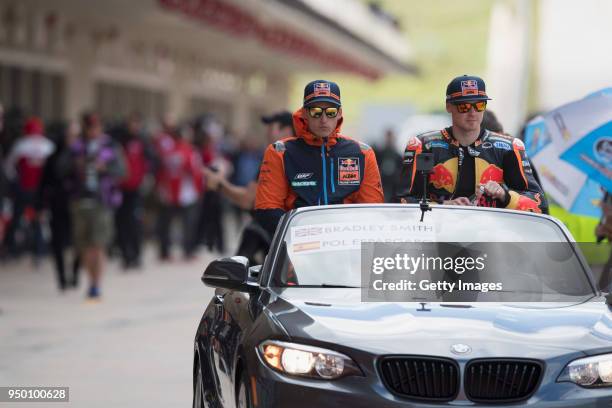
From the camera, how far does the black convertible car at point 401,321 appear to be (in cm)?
598

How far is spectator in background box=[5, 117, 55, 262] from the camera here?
20266mm

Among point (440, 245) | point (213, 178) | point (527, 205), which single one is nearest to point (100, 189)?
point (213, 178)

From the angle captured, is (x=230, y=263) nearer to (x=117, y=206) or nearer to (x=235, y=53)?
(x=117, y=206)

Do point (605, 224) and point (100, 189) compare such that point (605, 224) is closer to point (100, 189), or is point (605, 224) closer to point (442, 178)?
point (442, 178)

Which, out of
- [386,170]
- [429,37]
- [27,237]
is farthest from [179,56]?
[429,37]

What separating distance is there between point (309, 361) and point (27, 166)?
48.4 feet

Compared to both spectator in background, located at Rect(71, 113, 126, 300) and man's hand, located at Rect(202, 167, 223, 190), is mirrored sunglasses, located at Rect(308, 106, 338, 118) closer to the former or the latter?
man's hand, located at Rect(202, 167, 223, 190)

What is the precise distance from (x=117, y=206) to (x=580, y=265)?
1475 cm

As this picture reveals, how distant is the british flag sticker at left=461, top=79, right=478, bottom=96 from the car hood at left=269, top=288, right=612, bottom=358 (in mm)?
1988

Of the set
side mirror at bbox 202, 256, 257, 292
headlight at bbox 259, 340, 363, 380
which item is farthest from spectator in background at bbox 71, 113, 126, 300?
headlight at bbox 259, 340, 363, 380

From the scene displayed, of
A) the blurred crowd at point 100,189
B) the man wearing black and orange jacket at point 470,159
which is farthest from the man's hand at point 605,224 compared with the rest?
the blurred crowd at point 100,189

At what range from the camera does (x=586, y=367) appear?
610cm

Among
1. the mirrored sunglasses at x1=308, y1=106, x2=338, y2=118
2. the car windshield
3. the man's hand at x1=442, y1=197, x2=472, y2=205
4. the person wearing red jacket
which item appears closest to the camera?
the car windshield

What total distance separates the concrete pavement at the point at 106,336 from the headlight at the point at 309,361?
3642 mm
